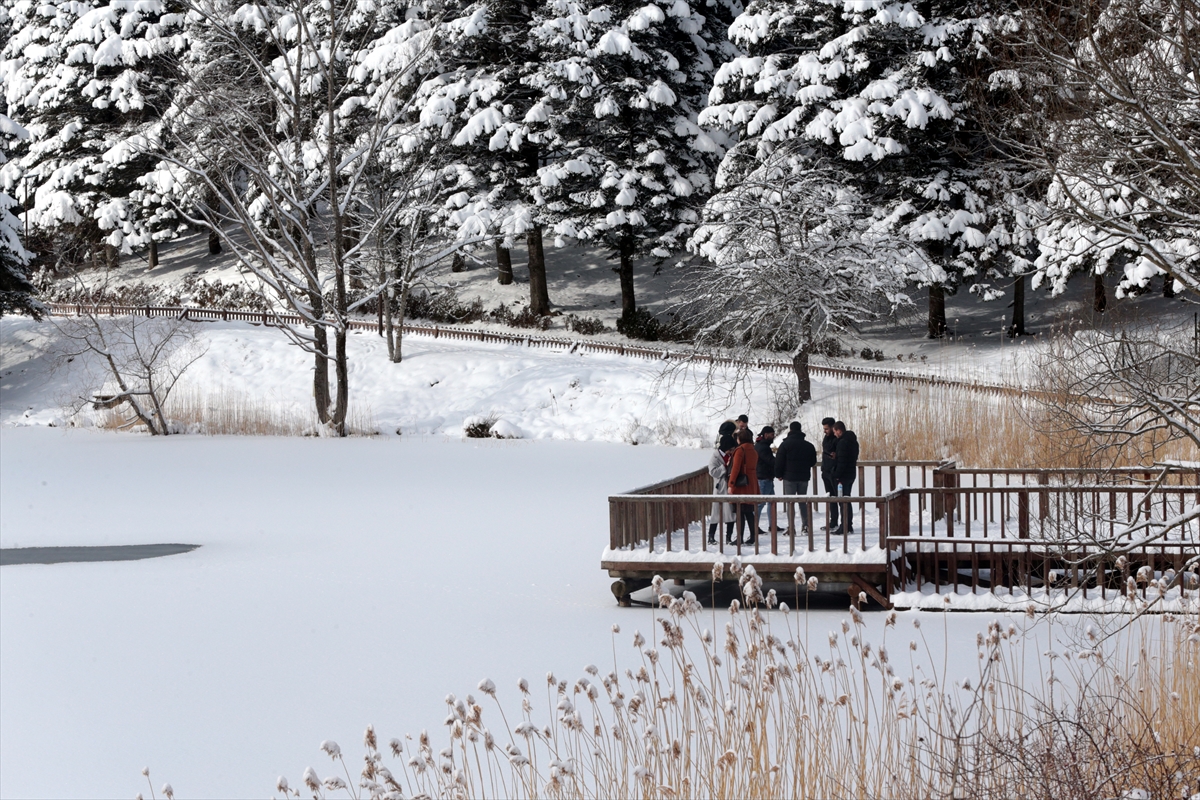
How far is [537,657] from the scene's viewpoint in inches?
341

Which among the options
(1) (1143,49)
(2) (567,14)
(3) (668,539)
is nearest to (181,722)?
(3) (668,539)

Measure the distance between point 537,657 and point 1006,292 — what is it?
31580 mm

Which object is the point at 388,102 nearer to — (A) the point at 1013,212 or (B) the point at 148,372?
(B) the point at 148,372

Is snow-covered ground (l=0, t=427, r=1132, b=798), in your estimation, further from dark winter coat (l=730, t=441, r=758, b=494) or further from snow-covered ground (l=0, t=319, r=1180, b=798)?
dark winter coat (l=730, t=441, r=758, b=494)

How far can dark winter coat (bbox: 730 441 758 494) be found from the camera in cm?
1141

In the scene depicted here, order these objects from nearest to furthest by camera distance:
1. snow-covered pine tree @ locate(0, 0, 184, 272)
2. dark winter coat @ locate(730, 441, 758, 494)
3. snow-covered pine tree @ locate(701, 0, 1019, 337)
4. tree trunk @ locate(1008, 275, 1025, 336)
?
dark winter coat @ locate(730, 441, 758, 494), snow-covered pine tree @ locate(701, 0, 1019, 337), tree trunk @ locate(1008, 275, 1025, 336), snow-covered pine tree @ locate(0, 0, 184, 272)

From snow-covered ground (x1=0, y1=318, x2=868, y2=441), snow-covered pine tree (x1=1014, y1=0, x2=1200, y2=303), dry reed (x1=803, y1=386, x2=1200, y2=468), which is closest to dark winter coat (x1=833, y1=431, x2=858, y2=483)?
dry reed (x1=803, y1=386, x2=1200, y2=468)

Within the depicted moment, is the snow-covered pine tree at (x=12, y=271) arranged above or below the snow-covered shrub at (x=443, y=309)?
above

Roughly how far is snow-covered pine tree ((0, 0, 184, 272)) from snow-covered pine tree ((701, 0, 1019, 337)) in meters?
21.0

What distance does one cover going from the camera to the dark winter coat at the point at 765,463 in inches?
495

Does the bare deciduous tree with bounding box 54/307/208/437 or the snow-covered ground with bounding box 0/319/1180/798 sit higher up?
the bare deciduous tree with bounding box 54/307/208/437

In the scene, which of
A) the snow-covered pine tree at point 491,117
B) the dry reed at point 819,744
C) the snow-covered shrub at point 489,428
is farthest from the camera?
the snow-covered pine tree at point 491,117

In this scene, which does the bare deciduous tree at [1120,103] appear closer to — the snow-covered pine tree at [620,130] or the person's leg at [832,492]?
the person's leg at [832,492]

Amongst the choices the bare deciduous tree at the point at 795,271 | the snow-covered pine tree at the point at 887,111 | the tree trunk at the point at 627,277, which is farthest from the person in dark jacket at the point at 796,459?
the tree trunk at the point at 627,277
